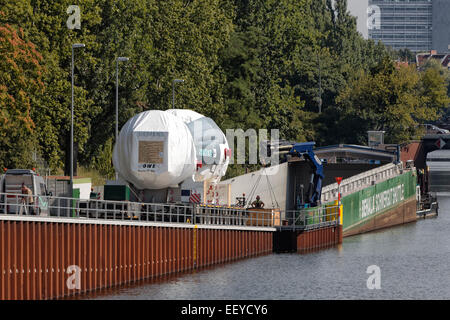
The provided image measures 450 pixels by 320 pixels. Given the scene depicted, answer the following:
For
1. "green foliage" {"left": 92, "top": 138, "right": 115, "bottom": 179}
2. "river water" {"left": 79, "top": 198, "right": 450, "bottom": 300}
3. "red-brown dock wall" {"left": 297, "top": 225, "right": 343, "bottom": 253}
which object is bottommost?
"river water" {"left": 79, "top": 198, "right": 450, "bottom": 300}

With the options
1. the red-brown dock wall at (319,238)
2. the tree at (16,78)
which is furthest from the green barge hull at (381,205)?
the tree at (16,78)


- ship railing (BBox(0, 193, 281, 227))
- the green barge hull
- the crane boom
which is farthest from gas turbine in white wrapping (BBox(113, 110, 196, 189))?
the green barge hull

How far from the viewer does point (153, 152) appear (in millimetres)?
53438

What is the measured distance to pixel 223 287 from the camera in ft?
159

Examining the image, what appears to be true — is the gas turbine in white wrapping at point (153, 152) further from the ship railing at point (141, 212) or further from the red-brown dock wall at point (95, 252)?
the red-brown dock wall at point (95, 252)

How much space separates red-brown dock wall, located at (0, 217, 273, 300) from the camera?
3972cm

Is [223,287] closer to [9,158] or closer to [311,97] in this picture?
[9,158]

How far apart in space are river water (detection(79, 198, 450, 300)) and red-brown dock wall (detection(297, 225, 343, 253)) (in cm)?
70

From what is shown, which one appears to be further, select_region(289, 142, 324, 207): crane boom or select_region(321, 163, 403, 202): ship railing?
select_region(321, 163, 403, 202): ship railing

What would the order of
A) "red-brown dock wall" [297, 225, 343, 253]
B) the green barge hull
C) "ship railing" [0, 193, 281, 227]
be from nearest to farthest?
"ship railing" [0, 193, 281, 227]
"red-brown dock wall" [297, 225, 343, 253]
the green barge hull

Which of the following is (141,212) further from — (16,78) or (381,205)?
(381,205)

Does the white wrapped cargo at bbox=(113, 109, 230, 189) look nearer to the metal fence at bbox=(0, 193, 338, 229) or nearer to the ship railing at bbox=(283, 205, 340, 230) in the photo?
the metal fence at bbox=(0, 193, 338, 229)

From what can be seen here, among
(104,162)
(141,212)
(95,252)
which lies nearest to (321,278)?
(141,212)

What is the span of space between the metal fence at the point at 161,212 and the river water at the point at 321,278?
2340mm
